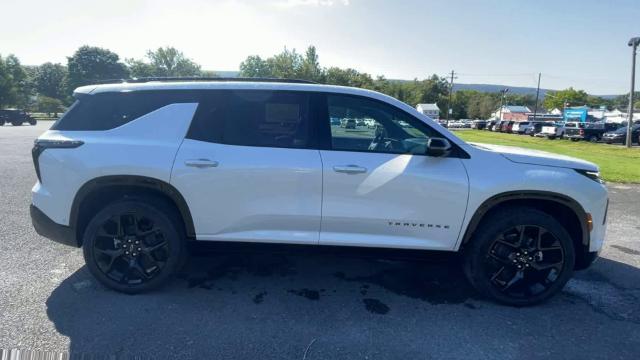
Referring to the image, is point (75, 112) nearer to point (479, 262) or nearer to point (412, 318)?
point (412, 318)

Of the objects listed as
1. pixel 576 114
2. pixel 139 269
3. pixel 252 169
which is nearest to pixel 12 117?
pixel 139 269

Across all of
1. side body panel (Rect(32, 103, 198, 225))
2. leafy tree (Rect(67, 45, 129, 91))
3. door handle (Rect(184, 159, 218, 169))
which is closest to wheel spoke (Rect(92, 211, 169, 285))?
side body panel (Rect(32, 103, 198, 225))

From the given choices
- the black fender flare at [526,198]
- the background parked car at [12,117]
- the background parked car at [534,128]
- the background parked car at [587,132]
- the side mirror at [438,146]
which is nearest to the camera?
the side mirror at [438,146]

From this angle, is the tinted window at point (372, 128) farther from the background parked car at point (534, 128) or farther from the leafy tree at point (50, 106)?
the leafy tree at point (50, 106)

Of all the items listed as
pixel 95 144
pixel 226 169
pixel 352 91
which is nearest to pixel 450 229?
pixel 352 91

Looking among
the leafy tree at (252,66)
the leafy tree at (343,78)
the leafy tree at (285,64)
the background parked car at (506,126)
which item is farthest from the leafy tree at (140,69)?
the background parked car at (506,126)

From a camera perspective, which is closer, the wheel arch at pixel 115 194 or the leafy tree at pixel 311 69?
the wheel arch at pixel 115 194

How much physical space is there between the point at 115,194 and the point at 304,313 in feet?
6.57

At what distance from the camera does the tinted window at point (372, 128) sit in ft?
10.8

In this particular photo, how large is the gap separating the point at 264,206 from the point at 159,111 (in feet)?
4.12

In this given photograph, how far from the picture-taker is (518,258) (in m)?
3.32

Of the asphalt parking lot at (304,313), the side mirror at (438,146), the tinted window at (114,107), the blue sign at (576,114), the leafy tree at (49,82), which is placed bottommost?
the asphalt parking lot at (304,313)

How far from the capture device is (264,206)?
3.22 meters

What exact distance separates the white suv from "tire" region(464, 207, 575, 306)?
0.03 feet
